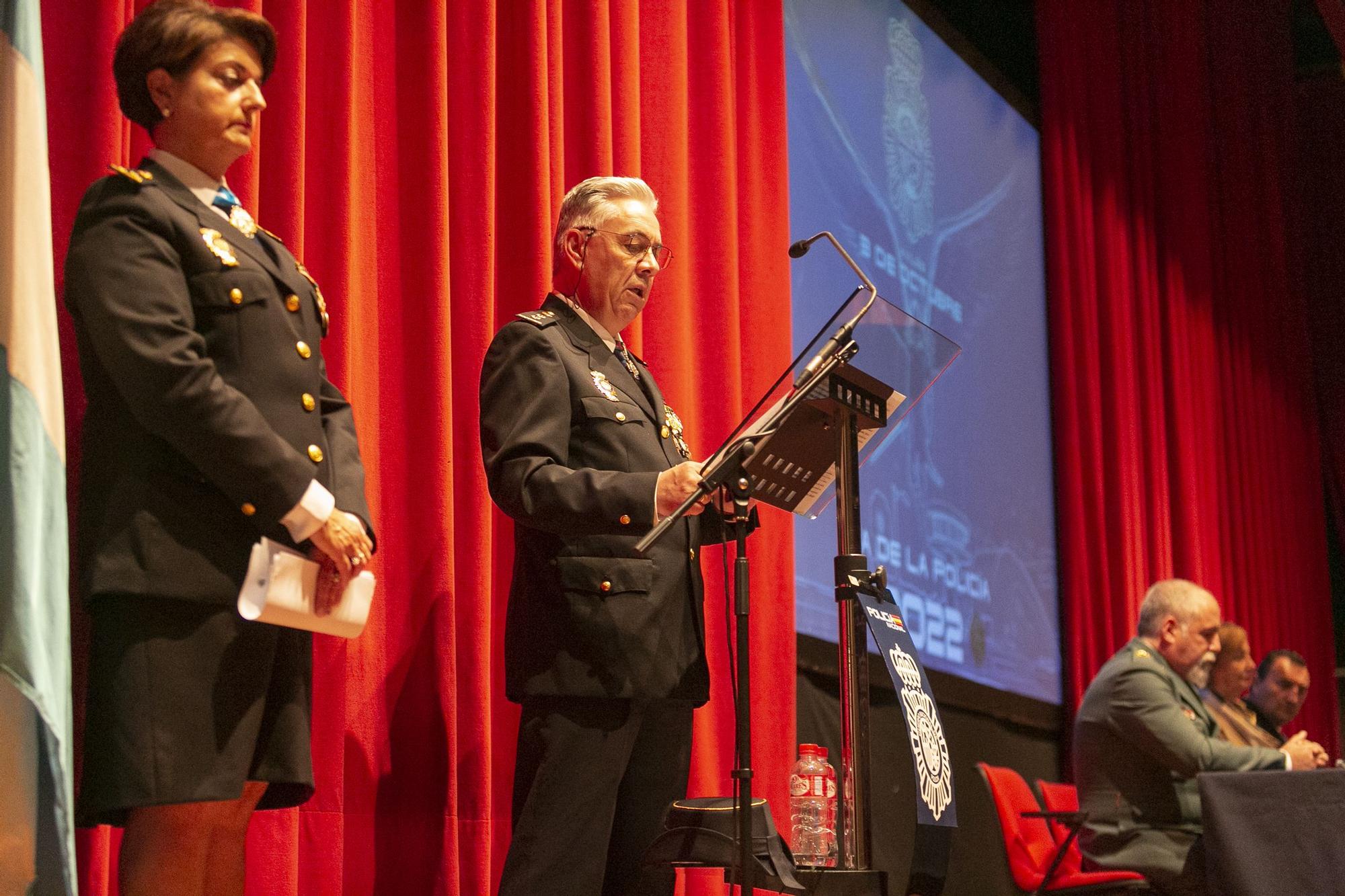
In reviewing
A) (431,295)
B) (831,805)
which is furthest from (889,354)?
(831,805)

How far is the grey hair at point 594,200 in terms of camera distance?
292 cm

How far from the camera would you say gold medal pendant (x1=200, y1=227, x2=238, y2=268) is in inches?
83.7

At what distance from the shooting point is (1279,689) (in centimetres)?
660

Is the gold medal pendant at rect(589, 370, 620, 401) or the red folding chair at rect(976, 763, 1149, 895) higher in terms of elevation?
the gold medal pendant at rect(589, 370, 620, 401)

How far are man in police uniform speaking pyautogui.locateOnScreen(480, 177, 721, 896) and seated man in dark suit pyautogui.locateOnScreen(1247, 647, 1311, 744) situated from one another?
4638 millimetres

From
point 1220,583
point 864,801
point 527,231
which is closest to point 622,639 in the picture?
point 864,801

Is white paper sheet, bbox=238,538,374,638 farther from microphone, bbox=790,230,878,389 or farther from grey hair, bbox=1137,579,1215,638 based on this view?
grey hair, bbox=1137,579,1215,638

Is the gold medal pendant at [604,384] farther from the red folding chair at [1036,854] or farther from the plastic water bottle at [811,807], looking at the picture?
the red folding chair at [1036,854]

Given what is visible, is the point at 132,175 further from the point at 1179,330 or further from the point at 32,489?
the point at 1179,330

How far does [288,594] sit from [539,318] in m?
0.94

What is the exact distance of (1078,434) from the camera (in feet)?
23.3

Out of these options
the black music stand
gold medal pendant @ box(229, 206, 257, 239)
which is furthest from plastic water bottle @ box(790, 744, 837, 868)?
gold medal pendant @ box(229, 206, 257, 239)

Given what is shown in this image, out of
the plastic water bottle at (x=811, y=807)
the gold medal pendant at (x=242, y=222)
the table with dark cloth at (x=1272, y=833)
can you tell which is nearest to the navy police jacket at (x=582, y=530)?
the gold medal pendant at (x=242, y=222)

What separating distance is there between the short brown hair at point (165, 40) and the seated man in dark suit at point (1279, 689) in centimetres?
568
